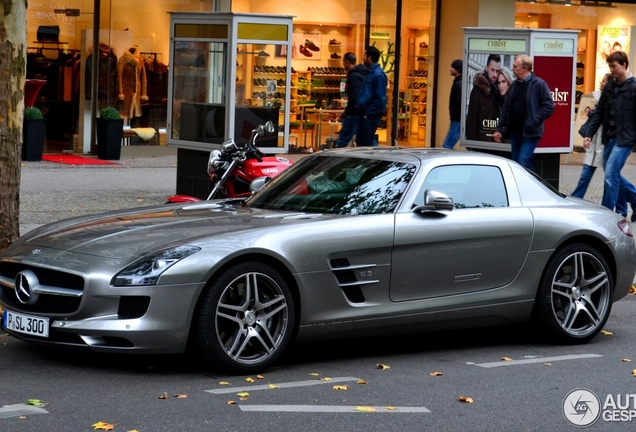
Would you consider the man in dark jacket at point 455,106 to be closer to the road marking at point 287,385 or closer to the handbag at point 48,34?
the handbag at point 48,34

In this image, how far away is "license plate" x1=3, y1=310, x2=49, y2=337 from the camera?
21.5 feet

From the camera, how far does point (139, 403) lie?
6.02 m

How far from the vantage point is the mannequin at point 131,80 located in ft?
67.1

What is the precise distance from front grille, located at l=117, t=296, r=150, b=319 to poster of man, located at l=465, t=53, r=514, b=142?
8707 millimetres

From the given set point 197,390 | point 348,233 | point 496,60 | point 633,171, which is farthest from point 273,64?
point 633,171

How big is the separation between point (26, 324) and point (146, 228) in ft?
3.08

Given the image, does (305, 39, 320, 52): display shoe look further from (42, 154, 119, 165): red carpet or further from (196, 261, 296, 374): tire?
(196, 261, 296, 374): tire

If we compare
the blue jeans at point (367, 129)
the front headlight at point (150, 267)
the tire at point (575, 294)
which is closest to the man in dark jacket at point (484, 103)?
the blue jeans at point (367, 129)

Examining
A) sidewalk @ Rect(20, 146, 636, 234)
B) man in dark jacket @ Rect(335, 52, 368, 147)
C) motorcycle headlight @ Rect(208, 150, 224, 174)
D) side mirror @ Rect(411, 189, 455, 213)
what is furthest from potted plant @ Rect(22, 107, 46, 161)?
side mirror @ Rect(411, 189, 455, 213)

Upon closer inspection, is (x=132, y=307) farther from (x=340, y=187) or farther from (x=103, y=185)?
(x=103, y=185)

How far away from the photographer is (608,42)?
24094 millimetres

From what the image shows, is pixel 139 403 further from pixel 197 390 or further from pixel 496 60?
pixel 496 60

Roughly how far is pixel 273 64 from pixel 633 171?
9866 mm

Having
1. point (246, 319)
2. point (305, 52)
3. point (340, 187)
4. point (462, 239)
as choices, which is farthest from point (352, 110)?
point (246, 319)
